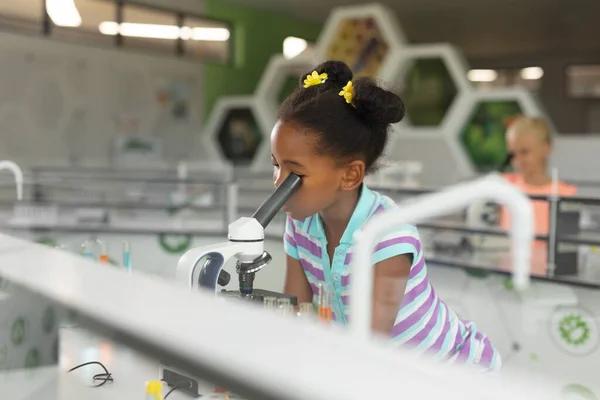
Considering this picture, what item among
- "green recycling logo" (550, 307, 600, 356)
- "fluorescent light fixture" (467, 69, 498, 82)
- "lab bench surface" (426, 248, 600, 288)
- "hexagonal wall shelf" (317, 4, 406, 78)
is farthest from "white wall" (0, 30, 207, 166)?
"fluorescent light fixture" (467, 69, 498, 82)

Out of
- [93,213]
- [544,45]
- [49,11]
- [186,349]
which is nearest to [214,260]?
[186,349]

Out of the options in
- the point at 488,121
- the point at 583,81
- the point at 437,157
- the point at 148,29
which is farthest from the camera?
the point at 583,81

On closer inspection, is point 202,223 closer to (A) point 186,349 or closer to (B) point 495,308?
(B) point 495,308

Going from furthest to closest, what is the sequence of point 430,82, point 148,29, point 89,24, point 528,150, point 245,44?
point 245,44 → point 148,29 → point 89,24 → point 430,82 → point 528,150

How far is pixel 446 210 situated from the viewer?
623 millimetres

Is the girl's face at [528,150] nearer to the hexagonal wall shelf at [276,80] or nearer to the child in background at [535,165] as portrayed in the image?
the child in background at [535,165]

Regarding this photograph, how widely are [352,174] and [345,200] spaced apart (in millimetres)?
39

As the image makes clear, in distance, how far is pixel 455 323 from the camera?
1089 millimetres

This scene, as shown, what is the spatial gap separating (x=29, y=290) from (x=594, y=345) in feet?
7.51

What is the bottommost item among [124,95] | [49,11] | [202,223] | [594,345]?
[594,345]

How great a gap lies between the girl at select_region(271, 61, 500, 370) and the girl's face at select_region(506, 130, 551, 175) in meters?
1.90

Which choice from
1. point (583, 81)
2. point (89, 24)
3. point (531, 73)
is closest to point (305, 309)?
point (89, 24)

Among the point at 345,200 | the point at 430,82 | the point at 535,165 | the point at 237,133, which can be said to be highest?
the point at 430,82

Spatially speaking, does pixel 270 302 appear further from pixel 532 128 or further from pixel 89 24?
pixel 89 24
